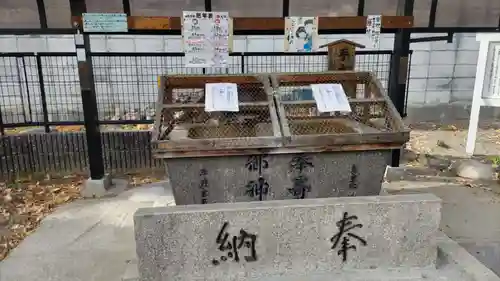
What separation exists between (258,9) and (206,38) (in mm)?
1280

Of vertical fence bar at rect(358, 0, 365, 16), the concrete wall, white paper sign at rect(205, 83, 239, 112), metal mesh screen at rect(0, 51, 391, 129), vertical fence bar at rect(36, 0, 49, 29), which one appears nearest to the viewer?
white paper sign at rect(205, 83, 239, 112)

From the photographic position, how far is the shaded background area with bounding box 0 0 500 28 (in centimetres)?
611

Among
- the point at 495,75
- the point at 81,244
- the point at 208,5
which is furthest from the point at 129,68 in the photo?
the point at 495,75

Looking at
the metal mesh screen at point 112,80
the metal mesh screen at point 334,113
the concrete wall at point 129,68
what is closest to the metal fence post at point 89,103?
the metal mesh screen at point 112,80

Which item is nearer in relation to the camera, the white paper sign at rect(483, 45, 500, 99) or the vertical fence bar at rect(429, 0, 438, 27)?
the vertical fence bar at rect(429, 0, 438, 27)

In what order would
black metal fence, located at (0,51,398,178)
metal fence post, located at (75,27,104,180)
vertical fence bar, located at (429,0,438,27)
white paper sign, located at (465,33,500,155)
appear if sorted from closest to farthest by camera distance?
metal fence post, located at (75,27,104,180), vertical fence bar, located at (429,0,438,27), black metal fence, located at (0,51,398,178), white paper sign, located at (465,33,500,155)

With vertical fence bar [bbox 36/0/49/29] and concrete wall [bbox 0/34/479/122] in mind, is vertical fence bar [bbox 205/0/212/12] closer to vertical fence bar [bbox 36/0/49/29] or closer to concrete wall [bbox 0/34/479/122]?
concrete wall [bbox 0/34/479/122]

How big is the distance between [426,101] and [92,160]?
26.1 feet

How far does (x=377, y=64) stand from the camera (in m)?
8.07

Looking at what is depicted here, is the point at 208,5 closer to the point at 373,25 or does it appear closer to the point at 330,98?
the point at 373,25

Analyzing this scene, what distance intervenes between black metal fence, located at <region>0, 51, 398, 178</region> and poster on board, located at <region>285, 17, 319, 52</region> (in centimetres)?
89

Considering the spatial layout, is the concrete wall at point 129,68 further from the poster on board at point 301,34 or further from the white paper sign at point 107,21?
the white paper sign at point 107,21

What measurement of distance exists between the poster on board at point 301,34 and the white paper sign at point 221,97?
1.70 meters

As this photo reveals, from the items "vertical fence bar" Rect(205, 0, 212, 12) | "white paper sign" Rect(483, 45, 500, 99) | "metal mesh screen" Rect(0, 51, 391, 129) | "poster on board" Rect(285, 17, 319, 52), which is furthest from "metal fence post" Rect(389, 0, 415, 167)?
"vertical fence bar" Rect(205, 0, 212, 12)
